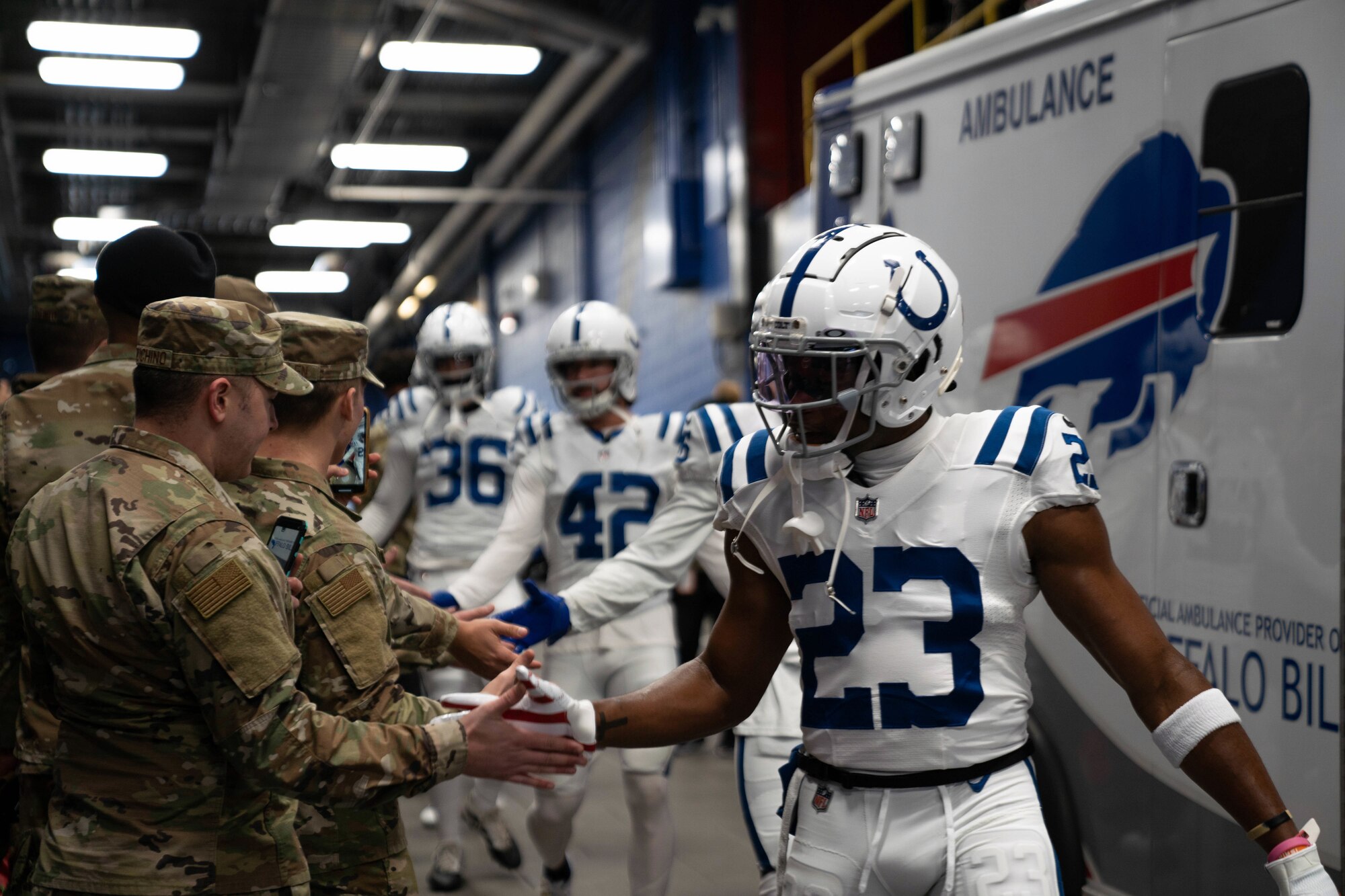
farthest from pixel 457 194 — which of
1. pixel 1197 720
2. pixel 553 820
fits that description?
pixel 1197 720

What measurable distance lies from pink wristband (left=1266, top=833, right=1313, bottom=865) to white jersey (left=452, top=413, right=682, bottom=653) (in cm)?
299

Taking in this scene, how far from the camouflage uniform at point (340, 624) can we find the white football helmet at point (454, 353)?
11.2 ft

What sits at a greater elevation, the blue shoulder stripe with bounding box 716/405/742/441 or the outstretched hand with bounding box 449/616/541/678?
the blue shoulder stripe with bounding box 716/405/742/441

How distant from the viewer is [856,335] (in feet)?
8.13

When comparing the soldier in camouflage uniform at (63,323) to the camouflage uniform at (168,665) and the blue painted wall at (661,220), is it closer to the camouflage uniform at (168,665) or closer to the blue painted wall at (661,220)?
the camouflage uniform at (168,665)

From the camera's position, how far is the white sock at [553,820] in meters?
4.89

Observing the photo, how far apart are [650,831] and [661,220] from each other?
9.58 m

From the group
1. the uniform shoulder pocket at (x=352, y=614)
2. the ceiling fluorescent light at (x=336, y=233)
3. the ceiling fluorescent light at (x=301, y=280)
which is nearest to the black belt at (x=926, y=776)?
the uniform shoulder pocket at (x=352, y=614)

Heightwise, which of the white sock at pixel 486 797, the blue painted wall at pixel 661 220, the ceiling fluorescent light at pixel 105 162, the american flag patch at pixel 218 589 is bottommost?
the white sock at pixel 486 797

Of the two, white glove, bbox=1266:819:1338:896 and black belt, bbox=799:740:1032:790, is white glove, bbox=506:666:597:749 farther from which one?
white glove, bbox=1266:819:1338:896

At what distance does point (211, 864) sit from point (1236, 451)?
255 centimetres

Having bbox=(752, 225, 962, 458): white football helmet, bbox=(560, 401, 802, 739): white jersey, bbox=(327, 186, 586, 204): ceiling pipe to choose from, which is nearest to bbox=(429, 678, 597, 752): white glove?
bbox=(752, 225, 962, 458): white football helmet

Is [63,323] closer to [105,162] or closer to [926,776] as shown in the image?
[926,776]

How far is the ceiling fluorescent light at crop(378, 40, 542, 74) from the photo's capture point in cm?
1266
